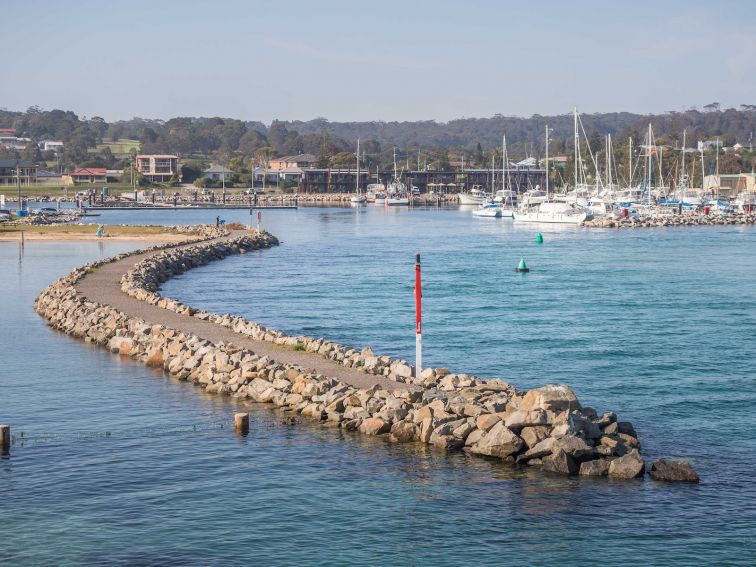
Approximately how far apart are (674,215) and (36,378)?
105477 millimetres

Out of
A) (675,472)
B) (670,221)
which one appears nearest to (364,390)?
(675,472)

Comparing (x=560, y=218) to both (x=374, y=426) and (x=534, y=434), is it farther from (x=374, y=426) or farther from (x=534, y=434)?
(x=534, y=434)

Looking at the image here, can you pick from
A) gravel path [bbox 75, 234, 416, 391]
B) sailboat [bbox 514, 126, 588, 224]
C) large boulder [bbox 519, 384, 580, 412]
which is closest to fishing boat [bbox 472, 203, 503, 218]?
sailboat [bbox 514, 126, 588, 224]

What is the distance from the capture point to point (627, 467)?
1809 cm

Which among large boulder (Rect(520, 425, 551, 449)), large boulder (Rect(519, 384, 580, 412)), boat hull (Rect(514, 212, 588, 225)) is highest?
boat hull (Rect(514, 212, 588, 225))

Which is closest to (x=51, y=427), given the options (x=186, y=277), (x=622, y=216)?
(x=186, y=277)

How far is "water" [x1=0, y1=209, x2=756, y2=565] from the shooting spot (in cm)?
1537

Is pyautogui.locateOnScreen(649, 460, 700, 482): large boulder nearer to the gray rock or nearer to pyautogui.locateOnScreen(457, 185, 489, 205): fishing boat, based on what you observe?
the gray rock

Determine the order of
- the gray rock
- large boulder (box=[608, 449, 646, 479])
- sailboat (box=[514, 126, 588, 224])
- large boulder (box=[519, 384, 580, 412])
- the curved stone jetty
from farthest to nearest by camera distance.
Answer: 1. sailboat (box=[514, 126, 588, 224])
2. large boulder (box=[519, 384, 580, 412])
3. the curved stone jetty
4. the gray rock
5. large boulder (box=[608, 449, 646, 479])

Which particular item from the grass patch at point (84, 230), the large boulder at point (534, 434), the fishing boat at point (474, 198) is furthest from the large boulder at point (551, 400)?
the fishing boat at point (474, 198)

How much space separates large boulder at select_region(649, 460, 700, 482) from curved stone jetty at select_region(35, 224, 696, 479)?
32cm

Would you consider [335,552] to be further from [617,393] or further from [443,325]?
[443,325]

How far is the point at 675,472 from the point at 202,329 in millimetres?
16757

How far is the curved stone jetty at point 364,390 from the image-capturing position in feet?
62.2
